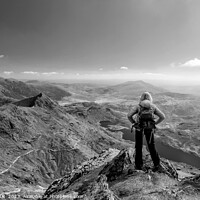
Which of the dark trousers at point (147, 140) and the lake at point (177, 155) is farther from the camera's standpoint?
the lake at point (177, 155)

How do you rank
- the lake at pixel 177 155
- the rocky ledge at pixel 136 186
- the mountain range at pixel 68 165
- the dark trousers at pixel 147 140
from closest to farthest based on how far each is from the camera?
the rocky ledge at pixel 136 186
the mountain range at pixel 68 165
the dark trousers at pixel 147 140
the lake at pixel 177 155

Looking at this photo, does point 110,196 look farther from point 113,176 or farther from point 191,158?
point 191,158

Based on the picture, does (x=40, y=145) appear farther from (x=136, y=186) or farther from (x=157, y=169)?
(x=136, y=186)

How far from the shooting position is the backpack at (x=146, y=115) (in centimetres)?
1042

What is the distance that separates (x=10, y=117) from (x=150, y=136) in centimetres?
10848

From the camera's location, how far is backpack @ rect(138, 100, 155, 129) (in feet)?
34.2

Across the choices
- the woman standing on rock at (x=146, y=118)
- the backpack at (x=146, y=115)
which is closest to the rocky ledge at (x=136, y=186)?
the woman standing on rock at (x=146, y=118)

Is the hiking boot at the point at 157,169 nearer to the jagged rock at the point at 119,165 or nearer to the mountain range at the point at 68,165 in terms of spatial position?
the mountain range at the point at 68,165

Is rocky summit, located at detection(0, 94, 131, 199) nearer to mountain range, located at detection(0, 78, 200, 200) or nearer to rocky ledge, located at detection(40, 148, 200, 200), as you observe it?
mountain range, located at detection(0, 78, 200, 200)

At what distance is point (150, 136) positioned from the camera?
10.8 metres

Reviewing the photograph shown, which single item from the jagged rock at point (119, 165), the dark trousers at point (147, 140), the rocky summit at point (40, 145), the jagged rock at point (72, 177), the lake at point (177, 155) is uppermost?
the dark trousers at point (147, 140)

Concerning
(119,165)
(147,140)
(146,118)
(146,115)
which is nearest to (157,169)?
(147,140)

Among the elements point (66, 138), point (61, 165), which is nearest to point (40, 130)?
point (66, 138)

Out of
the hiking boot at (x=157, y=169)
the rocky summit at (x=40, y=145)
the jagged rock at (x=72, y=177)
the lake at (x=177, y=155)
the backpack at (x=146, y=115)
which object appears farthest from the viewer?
the lake at (x=177, y=155)
